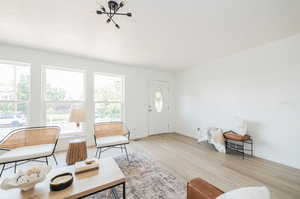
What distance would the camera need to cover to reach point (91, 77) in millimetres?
3537

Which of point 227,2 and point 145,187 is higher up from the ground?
point 227,2

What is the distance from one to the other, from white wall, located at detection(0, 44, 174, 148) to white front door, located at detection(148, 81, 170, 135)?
24cm

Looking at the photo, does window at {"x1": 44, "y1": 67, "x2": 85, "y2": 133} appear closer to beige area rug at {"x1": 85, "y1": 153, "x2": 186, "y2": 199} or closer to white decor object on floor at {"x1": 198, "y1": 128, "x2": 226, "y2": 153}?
beige area rug at {"x1": 85, "y1": 153, "x2": 186, "y2": 199}

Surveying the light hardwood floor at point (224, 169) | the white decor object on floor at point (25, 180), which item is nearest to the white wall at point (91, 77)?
the light hardwood floor at point (224, 169)

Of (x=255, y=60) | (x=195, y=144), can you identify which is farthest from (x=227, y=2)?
(x=195, y=144)

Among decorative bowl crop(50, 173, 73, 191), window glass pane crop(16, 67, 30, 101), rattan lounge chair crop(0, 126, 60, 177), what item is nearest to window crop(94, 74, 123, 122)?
rattan lounge chair crop(0, 126, 60, 177)

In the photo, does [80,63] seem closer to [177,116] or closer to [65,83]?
[65,83]

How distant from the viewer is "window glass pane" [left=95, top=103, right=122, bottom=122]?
3.69 meters

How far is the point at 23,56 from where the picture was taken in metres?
2.79

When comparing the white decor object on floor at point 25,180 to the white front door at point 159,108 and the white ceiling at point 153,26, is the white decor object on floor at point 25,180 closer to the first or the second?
the white ceiling at point 153,26

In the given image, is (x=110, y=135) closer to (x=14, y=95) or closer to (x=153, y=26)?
(x=14, y=95)

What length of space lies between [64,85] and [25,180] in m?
2.74

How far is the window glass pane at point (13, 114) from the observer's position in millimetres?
2658

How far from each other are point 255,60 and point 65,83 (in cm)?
478
